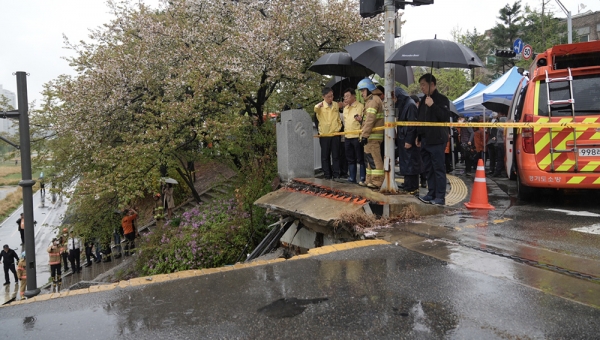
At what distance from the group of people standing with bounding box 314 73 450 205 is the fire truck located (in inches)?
53.8

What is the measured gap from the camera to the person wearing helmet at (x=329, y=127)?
9.70 metres

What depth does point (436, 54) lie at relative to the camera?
20.7ft

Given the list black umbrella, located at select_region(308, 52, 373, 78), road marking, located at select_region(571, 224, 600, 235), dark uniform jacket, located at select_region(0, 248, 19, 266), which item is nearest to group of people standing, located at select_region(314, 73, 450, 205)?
black umbrella, located at select_region(308, 52, 373, 78)

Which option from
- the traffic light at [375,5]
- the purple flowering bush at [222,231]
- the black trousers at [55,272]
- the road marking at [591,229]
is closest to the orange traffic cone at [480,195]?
the road marking at [591,229]

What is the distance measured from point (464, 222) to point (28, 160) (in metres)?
6.54

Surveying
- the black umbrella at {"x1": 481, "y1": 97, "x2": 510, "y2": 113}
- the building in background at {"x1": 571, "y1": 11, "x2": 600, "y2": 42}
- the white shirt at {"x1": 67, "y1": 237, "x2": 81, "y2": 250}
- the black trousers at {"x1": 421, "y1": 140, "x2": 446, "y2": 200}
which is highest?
the building in background at {"x1": 571, "y1": 11, "x2": 600, "y2": 42}

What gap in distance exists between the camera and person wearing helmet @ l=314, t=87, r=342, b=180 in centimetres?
970

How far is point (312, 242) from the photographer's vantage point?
7.75 metres

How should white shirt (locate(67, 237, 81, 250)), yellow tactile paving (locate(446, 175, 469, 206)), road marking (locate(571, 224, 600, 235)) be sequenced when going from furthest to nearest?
white shirt (locate(67, 237, 81, 250)), yellow tactile paving (locate(446, 175, 469, 206)), road marking (locate(571, 224, 600, 235))

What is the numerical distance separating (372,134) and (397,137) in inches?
26.7

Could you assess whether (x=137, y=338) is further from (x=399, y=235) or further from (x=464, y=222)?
(x=464, y=222)

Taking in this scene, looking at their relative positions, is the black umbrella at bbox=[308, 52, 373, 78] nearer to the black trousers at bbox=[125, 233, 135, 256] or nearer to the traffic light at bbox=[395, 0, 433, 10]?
the traffic light at bbox=[395, 0, 433, 10]

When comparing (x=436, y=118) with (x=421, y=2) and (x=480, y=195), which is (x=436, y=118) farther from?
(x=421, y=2)

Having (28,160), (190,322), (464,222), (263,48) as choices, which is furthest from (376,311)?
(263,48)
